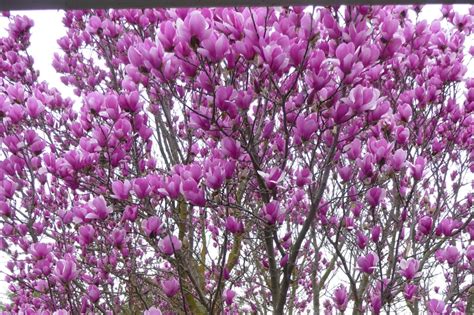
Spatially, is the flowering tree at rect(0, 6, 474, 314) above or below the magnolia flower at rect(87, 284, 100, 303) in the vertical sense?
above

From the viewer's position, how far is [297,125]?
6.99 ft

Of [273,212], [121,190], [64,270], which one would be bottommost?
[64,270]

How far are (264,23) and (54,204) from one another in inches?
109

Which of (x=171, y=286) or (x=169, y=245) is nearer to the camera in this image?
(x=169, y=245)

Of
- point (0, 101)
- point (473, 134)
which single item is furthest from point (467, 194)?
point (0, 101)

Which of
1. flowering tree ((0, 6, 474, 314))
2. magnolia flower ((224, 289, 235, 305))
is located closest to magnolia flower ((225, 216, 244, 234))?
flowering tree ((0, 6, 474, 314))

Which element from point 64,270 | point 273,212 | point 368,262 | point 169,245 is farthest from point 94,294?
point 368,262

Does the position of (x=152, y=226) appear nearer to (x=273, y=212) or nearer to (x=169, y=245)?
(x=169, y=245)

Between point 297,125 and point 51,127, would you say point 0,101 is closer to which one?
point 51,127

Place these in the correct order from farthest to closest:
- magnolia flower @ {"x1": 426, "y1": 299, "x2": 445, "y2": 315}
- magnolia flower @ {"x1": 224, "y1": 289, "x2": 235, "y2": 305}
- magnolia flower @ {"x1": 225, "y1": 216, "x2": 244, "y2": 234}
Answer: magnolia flower @ {"x1": 224, "y1": 289, "x2": 235, "y2": 305}, magnolia flower @ {"x1": 426, "y1": 299, "x2": 445, "y2": 315}, magnolia flower @ {"x1": 225, "y1": 216, "x2": 244, "y2": 234}

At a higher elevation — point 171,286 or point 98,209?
point 98,209

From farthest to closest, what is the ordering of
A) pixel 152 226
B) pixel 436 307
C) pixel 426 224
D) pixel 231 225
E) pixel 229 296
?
pixel 229 296
pixel 426 224
pixel 436 307
pixel 231 225
pixel 152 226

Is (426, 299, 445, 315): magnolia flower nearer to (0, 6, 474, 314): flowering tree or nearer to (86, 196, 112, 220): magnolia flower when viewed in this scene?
(0, 6, 474, 314): flowering tree

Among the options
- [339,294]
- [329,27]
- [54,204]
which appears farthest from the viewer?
[54,204]
